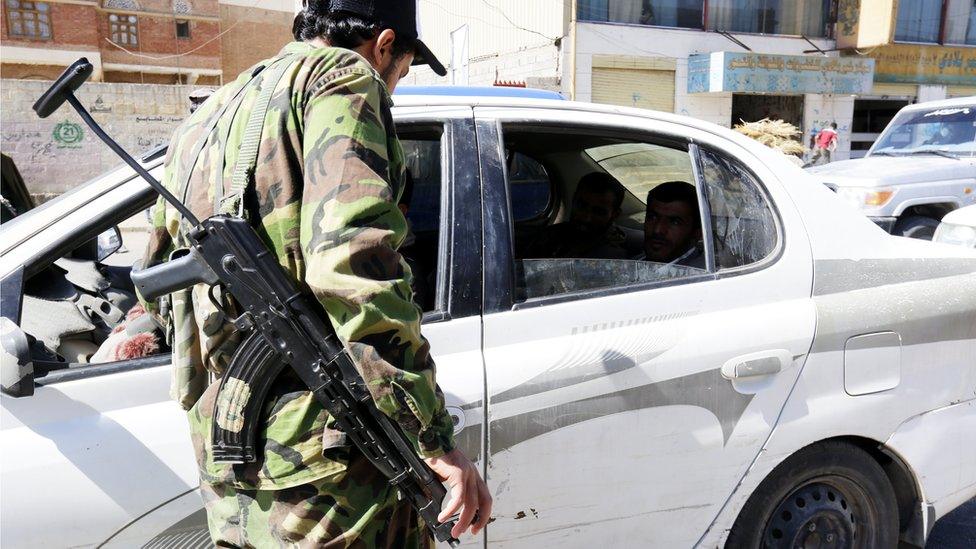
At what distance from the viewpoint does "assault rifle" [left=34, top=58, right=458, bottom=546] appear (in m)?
Answer: 1.26

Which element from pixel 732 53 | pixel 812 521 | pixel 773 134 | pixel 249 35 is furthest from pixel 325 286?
pixel 249 35

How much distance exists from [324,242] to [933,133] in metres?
8.90

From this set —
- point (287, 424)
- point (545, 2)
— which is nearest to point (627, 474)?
point (287, 424)

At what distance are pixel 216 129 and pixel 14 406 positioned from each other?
0.76 meters

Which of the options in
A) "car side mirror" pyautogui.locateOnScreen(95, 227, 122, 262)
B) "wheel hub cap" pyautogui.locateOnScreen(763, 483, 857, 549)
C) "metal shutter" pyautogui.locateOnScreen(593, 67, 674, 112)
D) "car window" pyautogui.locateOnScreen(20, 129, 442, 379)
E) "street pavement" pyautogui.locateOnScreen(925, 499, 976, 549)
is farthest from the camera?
"metal shutter" pyautogui.locateOnScreen(593, 67, 674, 112)

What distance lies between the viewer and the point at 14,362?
149 cm

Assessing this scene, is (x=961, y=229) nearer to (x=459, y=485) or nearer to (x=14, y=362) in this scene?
(x=459, y=485)

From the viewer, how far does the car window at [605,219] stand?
2.14 meters

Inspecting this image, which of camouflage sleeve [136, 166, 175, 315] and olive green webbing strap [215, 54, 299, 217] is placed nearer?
olive green webbing strap [215, 54, 299, 217]

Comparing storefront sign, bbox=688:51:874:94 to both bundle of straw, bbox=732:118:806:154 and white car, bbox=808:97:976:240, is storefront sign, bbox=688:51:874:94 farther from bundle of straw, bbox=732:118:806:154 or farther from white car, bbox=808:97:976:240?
white car, bbox=808:97:976:240

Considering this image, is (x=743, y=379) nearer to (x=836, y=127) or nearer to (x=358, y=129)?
(x=358, y=129)

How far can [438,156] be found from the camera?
7.03 feet

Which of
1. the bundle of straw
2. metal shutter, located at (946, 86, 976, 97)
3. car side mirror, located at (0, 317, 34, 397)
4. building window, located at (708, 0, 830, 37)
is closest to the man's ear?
car side mirror, located at (0, 317, 34, 397)

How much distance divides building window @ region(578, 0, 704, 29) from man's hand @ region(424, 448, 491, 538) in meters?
15.7
